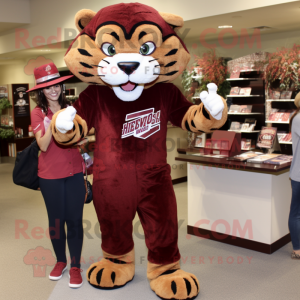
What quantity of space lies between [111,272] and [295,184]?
62.6 inches

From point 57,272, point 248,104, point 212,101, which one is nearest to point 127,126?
point 212,101

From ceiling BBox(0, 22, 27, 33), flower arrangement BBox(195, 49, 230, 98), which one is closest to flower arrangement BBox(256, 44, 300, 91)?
flower arrangement BBox(195, 49, 230, 98)

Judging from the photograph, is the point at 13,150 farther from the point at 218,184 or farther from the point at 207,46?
the point at 218,184

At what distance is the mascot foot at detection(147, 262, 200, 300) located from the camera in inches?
94.7

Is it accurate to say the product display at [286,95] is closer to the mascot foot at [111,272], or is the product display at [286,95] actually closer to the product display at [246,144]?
the product display at [246,144]

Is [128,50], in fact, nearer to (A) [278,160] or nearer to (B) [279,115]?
(A) [278,160]

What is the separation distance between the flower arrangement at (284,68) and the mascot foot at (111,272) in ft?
13.7

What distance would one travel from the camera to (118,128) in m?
2.30

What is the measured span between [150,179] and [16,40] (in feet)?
22.1

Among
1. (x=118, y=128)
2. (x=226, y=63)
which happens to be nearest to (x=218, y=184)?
(x=118, y=128)

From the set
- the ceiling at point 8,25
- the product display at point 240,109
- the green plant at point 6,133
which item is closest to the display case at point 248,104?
the product display at point 240,109

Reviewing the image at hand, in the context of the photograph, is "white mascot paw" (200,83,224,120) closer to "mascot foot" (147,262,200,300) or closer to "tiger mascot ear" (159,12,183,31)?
"tiger mascot ear" (159,12,183,31)

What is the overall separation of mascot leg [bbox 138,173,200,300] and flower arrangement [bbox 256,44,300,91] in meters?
3.97

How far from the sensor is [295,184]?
9.91 feet
